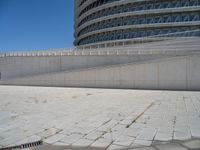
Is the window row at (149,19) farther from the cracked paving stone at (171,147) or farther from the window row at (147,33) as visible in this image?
the cracked paving stone at (171,147)

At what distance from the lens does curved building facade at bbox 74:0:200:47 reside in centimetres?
4569

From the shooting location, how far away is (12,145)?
19.0ft

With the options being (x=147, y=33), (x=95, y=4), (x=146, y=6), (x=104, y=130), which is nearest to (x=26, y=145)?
(x=104, y=130)

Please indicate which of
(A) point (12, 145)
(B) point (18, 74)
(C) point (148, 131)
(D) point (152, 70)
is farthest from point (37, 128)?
(B) point (18, 74)

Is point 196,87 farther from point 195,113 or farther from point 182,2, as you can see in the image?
point 182,2

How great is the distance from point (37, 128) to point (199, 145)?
475cm

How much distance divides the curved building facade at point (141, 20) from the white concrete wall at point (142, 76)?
22166mm

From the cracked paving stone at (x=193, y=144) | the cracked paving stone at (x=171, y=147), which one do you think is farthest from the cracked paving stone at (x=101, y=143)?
the cracked paving stone at (x=193, y=144)

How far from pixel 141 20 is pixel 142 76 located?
2839 centimetres

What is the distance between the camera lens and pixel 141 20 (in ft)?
162

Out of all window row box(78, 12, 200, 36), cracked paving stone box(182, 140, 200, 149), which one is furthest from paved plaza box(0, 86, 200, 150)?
window row box(78, 12, 200, 36)

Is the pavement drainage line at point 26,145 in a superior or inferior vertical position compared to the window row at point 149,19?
inferior

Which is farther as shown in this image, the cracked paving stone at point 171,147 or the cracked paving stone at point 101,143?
the cracked paving stone at point 101,143

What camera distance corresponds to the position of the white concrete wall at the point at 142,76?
22.2 metres
